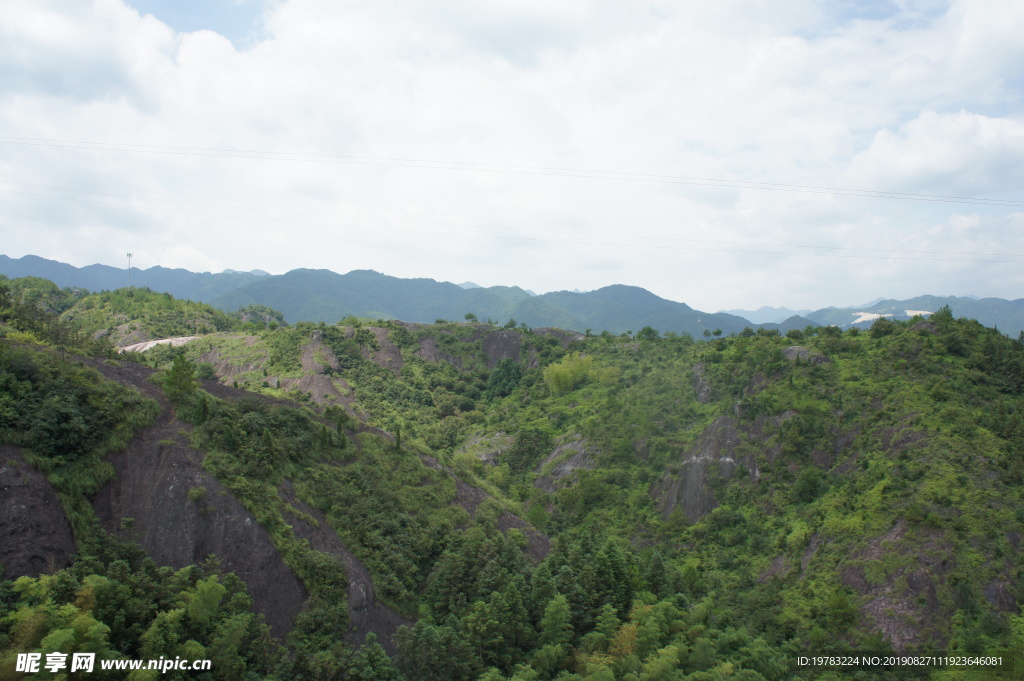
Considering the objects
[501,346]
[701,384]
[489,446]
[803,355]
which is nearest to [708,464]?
[701,384]

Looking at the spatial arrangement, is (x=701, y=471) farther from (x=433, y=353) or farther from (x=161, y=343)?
(x=161, y=343)

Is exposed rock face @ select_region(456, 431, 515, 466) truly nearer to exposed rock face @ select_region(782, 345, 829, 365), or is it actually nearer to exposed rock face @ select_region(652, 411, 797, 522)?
exposed rock face @ select_region(652, 411, 797, 522)

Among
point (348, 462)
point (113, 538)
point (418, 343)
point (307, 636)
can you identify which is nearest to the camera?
point (113, 538)

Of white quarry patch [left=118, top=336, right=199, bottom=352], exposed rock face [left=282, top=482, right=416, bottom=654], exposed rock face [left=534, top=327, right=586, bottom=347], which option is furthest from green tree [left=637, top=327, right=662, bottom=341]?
white quarry patch [left=118, top=336, right=199, bottom=352]

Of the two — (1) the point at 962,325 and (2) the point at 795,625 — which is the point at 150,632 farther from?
(1) the point at 962,325

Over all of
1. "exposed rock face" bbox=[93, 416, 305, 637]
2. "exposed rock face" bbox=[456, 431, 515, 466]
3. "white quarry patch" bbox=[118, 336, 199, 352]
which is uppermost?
"white quarry patch" bbox=[118, 336, 199, 352]

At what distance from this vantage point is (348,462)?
2830 centimetres

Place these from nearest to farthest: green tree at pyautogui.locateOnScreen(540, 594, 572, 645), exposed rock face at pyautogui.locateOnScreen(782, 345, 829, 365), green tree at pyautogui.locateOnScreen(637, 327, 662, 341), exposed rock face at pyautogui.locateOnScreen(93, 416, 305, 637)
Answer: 1. exposed rock face at pyautogui.locateOnScreen(93, 416, 305, 637)
2. green tree at pyautogui.locateOnScreen(540, 594, 572, 645)
3. exposed rock face at pyautogui.locateOnScreen(782, 345, 829, 365)
4. green tree at pyautogui.locateOnScreen(637, 327, 662, 341)

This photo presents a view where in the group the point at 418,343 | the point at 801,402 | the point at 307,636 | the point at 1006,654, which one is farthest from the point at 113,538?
the point at 418,343

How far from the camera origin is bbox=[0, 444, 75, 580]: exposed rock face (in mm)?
16234

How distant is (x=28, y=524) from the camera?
1691cm

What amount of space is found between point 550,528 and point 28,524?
3263 centimetres

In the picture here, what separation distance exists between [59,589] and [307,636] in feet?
24.5

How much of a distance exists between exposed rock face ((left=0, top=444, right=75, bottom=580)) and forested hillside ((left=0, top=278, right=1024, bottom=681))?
0.36 ft
